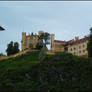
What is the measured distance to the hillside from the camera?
3149cm

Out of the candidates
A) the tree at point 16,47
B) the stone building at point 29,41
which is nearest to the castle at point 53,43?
the stone building at point 29,41

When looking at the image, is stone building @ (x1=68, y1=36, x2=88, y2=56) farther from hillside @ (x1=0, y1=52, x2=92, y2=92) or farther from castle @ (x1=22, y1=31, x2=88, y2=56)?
hillside @ (x1=0, y1=52, x2=92, y2=92)

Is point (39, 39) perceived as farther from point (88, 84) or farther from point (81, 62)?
point (88, 84)

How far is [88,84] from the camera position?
3259 cm

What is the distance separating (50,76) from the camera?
38.5 m

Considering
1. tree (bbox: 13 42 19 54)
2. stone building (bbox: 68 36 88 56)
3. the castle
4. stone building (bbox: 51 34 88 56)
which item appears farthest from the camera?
the castle

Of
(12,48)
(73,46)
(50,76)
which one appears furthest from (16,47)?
(50,76)

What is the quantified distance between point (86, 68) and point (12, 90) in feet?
54.9

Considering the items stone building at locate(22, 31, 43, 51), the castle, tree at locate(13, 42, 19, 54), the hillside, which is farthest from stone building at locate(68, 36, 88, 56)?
the hillside

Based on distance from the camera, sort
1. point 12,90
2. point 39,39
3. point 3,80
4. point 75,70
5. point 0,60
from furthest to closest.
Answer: point 39,39
point 0,60
point 75,70
point 3,80
point 12,90

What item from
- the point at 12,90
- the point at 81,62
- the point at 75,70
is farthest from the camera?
the point at 81,62

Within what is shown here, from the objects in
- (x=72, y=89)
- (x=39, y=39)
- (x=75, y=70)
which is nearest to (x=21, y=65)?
(x=75, y=70)

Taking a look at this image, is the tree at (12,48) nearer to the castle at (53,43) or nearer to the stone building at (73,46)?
the castle at (53,43)

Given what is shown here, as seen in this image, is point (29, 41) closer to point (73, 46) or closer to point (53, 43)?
point (53, 43)
